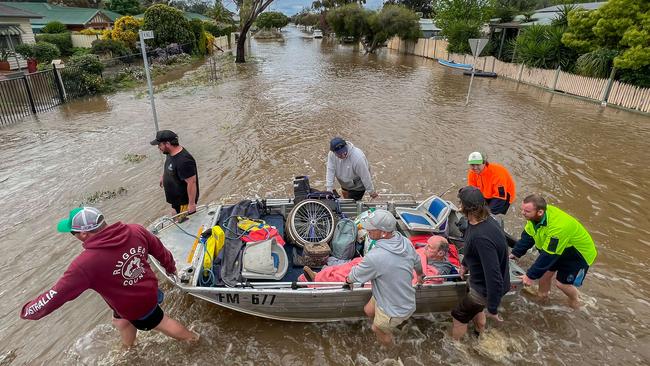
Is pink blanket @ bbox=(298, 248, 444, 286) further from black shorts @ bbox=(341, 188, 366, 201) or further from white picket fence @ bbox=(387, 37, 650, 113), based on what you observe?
white picket fence @ bbox=(387, 37, 650, 113)

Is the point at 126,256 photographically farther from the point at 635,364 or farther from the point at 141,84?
the point at 141,84

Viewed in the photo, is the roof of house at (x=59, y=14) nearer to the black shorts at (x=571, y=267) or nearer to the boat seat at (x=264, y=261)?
the boat seat at (x=264, y=261)

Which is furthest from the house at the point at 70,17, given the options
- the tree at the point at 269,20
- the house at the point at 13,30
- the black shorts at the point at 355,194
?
the tree at the point at 269,20

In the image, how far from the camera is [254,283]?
4.07 metres

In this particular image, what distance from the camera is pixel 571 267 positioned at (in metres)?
4.04

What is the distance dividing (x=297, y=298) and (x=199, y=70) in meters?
24.1

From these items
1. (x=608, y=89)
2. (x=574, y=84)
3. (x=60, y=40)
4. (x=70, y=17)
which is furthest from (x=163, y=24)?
(x=608, y=89)

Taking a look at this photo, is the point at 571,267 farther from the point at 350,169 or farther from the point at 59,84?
the point at 59,84

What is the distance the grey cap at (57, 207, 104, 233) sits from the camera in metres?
2.74

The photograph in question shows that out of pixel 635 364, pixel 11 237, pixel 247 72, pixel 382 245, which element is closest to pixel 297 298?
pixel 382 245

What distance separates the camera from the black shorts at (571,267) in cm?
397

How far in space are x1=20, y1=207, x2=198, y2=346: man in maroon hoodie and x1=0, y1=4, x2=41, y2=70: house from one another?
24.5 m

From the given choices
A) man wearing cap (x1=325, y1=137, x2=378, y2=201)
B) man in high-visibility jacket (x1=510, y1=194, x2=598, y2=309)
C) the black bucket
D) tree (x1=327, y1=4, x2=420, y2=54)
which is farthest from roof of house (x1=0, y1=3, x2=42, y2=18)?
tree (x1=327, y1=4, x2=420, y2=54)

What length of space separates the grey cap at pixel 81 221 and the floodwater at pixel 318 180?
2.03 metres
